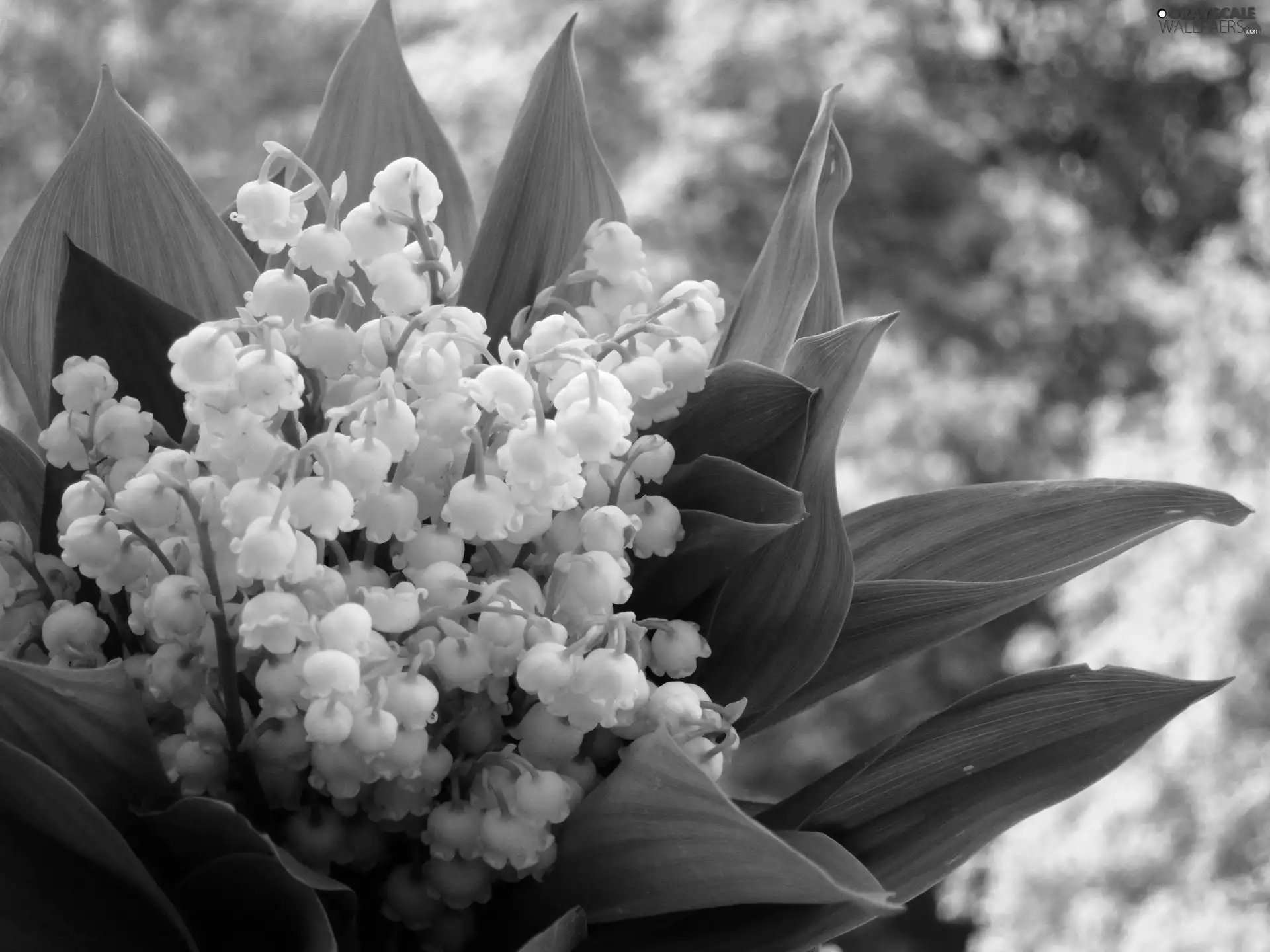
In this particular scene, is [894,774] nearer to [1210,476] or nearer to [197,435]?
[197,435]

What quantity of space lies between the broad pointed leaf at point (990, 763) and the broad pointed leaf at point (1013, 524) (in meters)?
0.04

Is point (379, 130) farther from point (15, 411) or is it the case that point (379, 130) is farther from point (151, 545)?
point (15, 411)

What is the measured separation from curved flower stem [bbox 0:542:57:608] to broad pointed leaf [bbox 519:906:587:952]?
0.15 m

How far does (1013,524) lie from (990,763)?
0.08 metres

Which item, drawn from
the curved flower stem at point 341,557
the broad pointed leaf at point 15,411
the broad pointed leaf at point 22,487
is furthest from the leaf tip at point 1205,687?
the broad pointed leaf at point 15,411

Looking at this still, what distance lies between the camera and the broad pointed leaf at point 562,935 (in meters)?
0.29

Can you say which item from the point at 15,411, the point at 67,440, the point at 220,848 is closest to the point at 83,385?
the point at 67,440

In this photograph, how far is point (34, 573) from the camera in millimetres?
332

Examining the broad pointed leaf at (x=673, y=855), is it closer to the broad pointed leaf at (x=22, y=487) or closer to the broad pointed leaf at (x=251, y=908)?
the broad pointed leaf at (x=251, y=908)

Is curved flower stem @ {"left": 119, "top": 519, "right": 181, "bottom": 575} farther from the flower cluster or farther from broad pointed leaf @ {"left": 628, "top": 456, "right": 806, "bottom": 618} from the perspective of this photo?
broad pointed leaf @ {"left": 628, "top": 456, "right": 806, "bottom": 618}

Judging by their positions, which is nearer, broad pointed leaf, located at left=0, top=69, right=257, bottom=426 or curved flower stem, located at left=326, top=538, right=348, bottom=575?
curved flower stem, located at left=326, top=538, right=348, bottom=575

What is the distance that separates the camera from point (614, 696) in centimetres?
29

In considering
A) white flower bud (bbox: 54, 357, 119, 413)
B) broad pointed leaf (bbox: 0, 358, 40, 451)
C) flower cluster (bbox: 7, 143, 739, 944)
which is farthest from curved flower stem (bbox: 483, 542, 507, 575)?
broad pointed leaf (bbox: 0, 358, 40, 451)

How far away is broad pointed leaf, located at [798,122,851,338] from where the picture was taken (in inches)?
17.6
